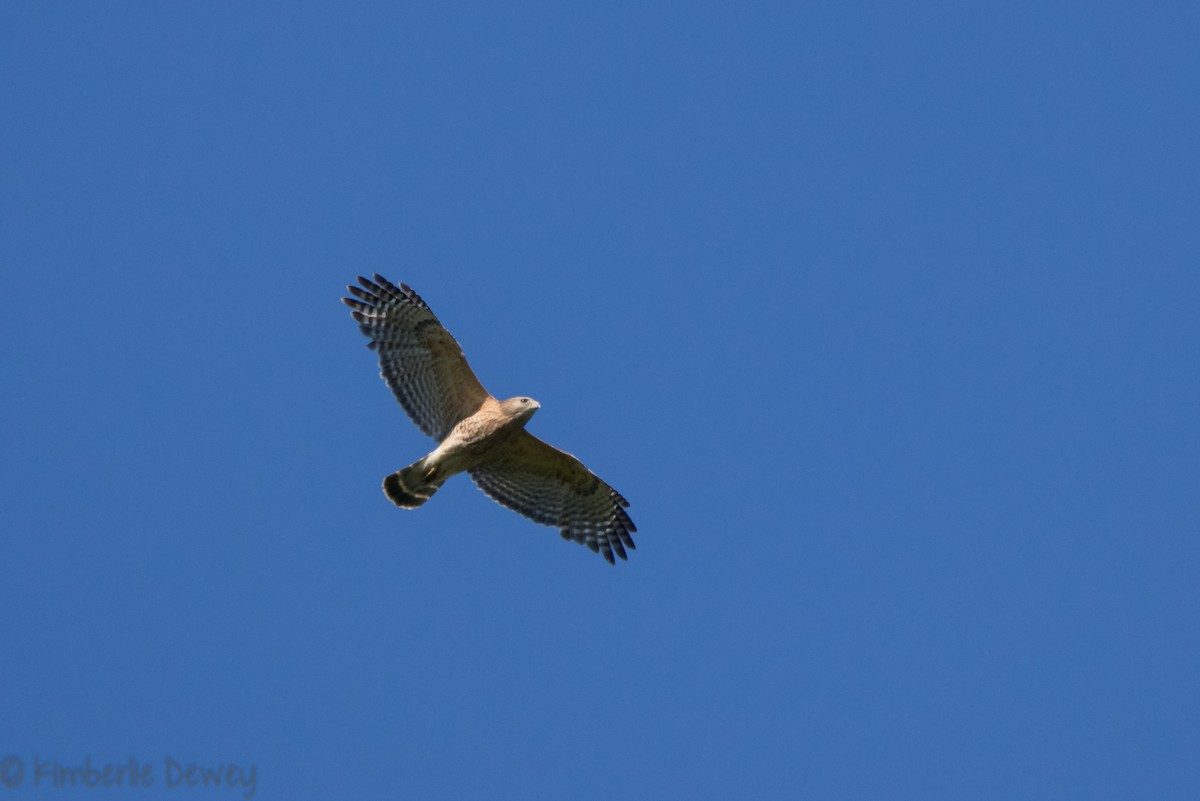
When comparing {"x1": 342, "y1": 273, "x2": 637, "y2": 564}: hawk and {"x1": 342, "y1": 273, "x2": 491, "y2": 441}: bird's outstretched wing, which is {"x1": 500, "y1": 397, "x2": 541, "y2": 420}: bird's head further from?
{"x1": 342, "y1": 273, "x2": 491, "y2": 441}: bird's outstretched wing

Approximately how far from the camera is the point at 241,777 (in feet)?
33.0

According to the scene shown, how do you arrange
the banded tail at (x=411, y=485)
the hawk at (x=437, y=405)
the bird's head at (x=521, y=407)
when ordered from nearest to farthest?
the bird's head at (x=521, y=407) < the hawk at (x=437, y=405) < the banded tail at (x=411, y=485)

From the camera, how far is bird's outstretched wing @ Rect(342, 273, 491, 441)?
34.2 feet

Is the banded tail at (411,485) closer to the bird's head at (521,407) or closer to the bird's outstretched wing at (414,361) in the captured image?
the bird's outstretched wing at (414,361)

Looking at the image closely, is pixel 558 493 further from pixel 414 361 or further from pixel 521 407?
pixel 414 361

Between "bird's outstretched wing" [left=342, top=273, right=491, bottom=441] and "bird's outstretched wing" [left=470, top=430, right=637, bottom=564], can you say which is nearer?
"bird's outstretched wing" [left=342, top=273, right=491, bottom=441]

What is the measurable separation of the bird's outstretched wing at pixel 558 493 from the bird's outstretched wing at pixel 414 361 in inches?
24.4

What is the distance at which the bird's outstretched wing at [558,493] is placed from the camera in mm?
10812

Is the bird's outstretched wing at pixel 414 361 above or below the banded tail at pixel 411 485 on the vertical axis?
above

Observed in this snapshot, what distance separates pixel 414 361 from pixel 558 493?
2.09 metres

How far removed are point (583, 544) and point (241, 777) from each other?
4052 millimetres

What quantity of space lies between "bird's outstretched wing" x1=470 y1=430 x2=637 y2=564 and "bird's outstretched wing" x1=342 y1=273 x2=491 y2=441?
619mm

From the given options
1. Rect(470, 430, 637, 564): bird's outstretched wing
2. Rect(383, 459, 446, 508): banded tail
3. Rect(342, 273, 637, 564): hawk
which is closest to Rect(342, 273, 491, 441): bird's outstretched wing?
Rect(342, 273, 637, 564): hawk

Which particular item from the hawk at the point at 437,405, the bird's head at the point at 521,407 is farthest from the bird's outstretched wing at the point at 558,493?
the bird's head at the point at 521,407
